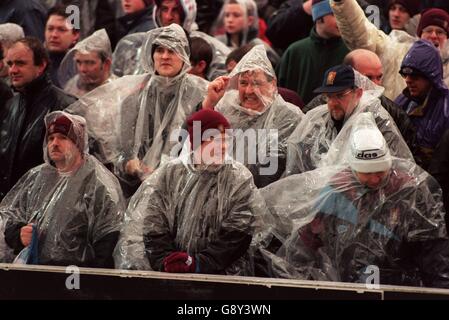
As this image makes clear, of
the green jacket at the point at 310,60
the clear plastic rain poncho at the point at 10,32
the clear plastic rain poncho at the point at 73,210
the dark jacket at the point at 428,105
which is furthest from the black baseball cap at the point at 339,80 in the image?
the clear plastic rain poncho at the point at 10,32

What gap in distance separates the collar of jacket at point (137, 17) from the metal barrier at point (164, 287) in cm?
406

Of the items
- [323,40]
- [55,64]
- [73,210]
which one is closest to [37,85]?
[55,64]

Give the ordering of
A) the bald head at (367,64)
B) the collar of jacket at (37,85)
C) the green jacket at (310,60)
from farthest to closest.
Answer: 1. the green jacket at (310,60)
2. the collar of jacket at (37,85)
3. the bald head at (367,64)

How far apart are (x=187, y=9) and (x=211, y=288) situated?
154 inches

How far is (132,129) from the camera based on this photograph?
1034cm

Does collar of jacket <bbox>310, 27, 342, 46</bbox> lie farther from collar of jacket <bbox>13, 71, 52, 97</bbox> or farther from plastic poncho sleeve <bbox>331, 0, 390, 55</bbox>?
collar of jacket <bbox>13, 71, 52, 97</bbox>

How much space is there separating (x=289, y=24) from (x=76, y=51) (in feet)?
6.00

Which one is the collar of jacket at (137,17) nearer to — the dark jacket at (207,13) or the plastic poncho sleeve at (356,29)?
the dark jacket at (207,13)

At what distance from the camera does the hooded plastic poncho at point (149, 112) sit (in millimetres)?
10211

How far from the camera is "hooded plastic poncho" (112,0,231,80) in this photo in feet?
37.3

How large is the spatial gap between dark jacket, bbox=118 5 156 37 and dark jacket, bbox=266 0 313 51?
3.46 feet

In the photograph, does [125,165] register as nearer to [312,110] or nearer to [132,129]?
[132,129]
